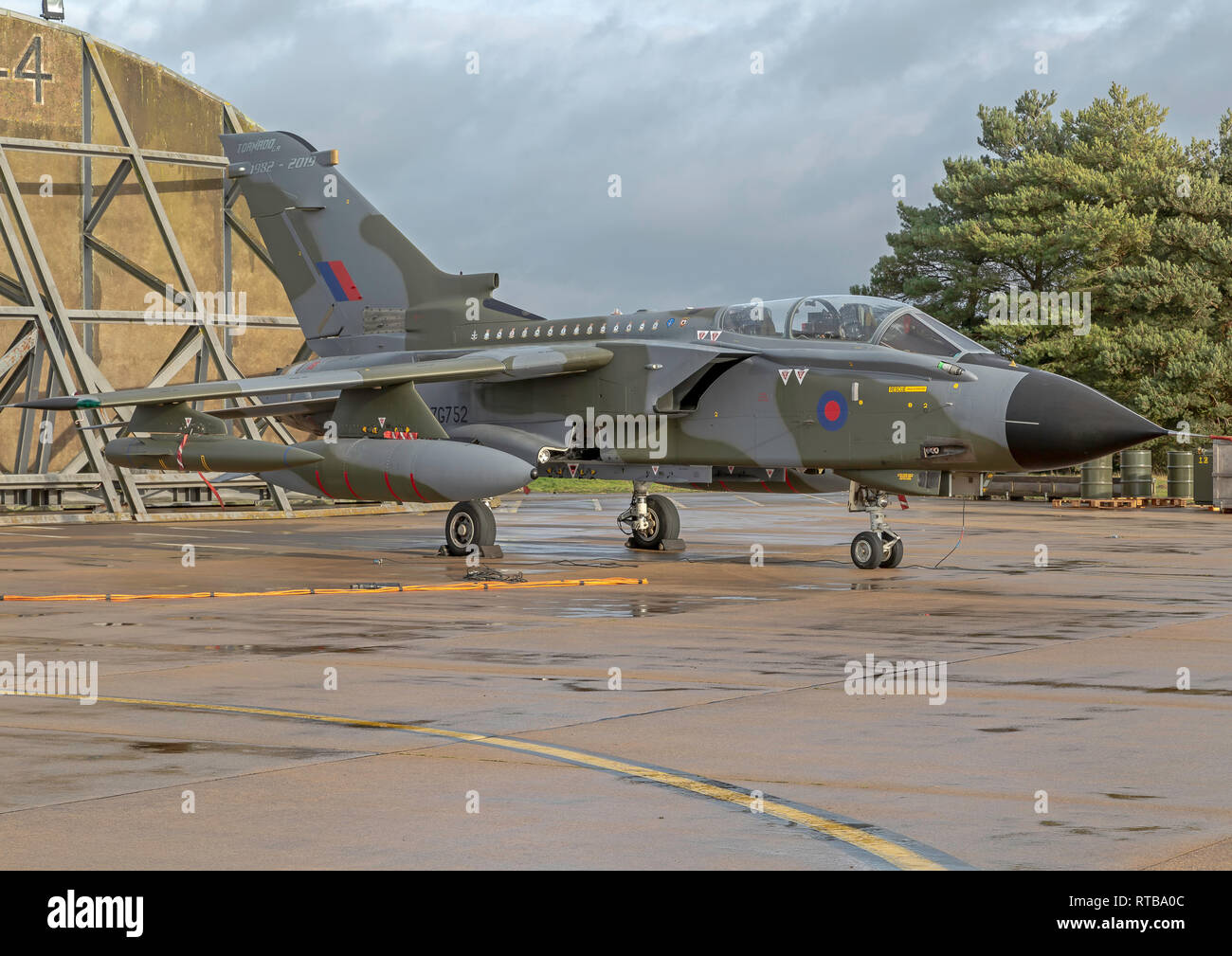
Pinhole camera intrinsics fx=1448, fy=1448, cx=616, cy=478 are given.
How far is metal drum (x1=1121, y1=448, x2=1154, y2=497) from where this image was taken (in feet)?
128

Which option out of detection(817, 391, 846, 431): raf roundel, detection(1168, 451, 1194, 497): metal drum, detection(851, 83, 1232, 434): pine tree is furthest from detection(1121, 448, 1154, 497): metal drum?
detection(817, 391, 846, 431): raf roundel

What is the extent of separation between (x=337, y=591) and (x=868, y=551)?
6.84m

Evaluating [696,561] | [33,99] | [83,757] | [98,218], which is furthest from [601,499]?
[83,757]

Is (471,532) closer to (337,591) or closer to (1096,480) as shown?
(337,591)

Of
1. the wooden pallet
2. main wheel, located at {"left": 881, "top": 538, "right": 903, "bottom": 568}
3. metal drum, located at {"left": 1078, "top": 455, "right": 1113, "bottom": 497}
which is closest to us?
main wheel, located at {"left": 881, "top": 538, "right": 903, "bottom": 568}

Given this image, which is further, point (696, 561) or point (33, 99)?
point (33, 99)

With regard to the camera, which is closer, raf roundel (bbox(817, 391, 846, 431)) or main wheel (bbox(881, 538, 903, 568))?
raf roundel (bbox(817, 391, 846, 431))

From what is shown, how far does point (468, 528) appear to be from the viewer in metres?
20.4

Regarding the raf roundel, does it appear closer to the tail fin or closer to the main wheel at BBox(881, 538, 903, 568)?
the main wheel at BBox(881, 538, 903, 568)

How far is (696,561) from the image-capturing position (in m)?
19.9

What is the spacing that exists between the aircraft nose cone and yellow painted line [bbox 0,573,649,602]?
4.64m

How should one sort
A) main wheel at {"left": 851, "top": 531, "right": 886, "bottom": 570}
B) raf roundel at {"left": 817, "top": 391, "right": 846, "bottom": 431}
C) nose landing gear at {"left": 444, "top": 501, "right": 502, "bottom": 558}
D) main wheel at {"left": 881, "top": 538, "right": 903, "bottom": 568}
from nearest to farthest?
raf roundel at {"left": 817, "top": 391, "right": 846, "bottom": 431}, main wheel at {"left": 851, "top": 531, "right": 886, "bottom": 570}, main wheel at {"left": 881, "top": 538, "right": 903, "bottom": 568}, nose landing gear at {"left": 444, "top": 501, "right": 502, "bottom": 558}
